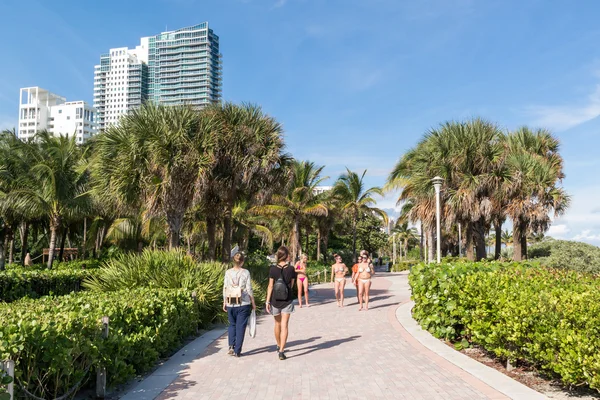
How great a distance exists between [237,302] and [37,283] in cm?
798

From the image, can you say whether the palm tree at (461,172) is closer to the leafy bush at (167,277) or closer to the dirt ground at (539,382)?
the leafy bush at (167,277)

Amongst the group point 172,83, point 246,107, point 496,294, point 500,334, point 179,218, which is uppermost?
point 172,83

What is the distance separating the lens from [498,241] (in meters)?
22.9

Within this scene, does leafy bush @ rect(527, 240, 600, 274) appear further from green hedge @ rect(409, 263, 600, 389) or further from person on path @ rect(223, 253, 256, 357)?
person on path @ rect(223, 253, 256, 357)

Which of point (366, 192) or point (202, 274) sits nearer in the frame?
Result: point (202, 274)

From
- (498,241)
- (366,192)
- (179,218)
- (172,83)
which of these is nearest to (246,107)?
(179,218)

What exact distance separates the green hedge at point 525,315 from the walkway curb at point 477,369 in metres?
0.27

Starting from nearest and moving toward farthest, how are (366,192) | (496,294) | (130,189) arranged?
(496,294) → (130,189) → (366,192)

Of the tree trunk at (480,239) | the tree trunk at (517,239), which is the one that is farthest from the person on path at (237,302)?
the tree trunk at (480,239)

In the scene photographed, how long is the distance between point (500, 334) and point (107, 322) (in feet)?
15.8

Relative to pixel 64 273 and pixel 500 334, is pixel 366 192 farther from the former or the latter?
pixel 500 334

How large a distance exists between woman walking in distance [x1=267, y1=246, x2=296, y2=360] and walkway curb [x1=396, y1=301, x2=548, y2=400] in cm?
243

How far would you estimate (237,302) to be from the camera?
24.2ft

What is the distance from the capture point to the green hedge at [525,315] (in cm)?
487
